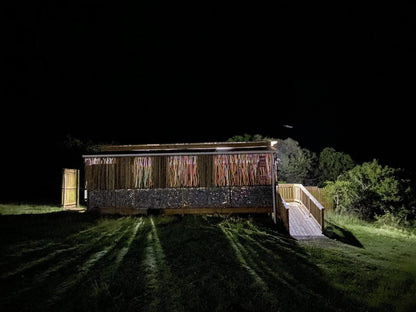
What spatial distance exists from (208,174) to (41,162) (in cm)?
1623

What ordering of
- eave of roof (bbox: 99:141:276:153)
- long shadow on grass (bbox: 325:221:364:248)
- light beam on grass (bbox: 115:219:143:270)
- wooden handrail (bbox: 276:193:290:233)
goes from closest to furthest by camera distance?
light beam on grass (bbox: 115:219:143:270) → long shadow on grass (bbox: 325:221:364:248) → wooden handrail (bbox: 276:193:290:233) → eave of roof (bbox: 99:141:276:153)

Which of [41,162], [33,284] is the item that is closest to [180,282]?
[33,284]

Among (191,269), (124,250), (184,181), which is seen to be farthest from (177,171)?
(191,269)

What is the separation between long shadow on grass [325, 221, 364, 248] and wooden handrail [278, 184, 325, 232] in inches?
29.2

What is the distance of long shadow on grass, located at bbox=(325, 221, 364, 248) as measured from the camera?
10425 mm

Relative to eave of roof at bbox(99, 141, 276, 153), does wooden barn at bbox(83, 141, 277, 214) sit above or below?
below

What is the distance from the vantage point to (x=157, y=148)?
14.4 m

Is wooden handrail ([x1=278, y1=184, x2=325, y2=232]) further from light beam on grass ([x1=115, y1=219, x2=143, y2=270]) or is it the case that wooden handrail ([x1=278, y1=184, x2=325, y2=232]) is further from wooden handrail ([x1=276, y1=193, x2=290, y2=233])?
light beam on grass ([x1=115, y1=219, x2=143, y2=270])

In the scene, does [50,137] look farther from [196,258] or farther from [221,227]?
[196,258]

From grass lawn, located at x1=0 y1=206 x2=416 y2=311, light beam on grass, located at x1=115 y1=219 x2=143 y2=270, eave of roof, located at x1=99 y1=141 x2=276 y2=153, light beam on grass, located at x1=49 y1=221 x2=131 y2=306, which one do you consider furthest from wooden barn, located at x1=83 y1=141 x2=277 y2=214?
light beam on grass, located at x1=49 y1=221 x2=131 y2=306

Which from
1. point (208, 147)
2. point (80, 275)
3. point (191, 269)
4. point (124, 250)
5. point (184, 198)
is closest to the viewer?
point (80, 275)

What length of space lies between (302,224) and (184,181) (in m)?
5.86

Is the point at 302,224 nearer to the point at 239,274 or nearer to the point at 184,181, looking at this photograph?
the point at 184,181

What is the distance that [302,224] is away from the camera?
38.0 ft
